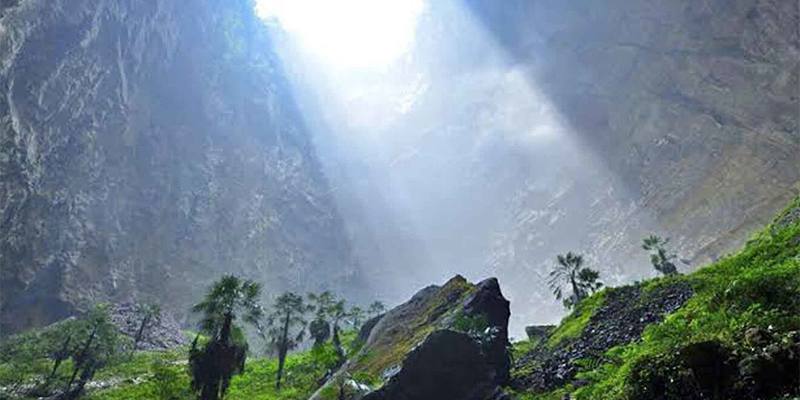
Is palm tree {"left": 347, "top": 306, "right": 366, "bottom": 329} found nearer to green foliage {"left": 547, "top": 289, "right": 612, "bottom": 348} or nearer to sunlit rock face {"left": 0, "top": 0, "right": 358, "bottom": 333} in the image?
green foliage {"left": 547, "top": 289, "right": 612, "bottom": 348}

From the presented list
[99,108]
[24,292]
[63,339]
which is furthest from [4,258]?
[63,339]

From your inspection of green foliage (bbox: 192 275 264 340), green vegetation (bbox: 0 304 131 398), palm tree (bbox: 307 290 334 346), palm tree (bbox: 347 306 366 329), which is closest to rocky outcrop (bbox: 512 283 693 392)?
green foliage (bbox: 192 275 264 340)

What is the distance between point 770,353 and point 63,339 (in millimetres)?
95407

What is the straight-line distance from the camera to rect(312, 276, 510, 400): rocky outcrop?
34188mm

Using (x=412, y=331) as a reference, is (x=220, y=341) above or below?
below

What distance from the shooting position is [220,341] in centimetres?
4744

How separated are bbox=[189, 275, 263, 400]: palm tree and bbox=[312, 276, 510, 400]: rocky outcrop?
897 centimetres

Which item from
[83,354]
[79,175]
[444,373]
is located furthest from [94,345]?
[79,175]

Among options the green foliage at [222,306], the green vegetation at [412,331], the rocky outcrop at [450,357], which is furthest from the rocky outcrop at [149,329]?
the rocky outcrop at [450,357]

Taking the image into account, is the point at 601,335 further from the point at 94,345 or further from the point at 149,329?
the point at 149,329

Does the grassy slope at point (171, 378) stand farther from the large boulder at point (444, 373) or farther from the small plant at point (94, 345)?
the large boulder at point (444, 373)

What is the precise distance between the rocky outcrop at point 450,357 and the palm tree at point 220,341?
8.97 metres

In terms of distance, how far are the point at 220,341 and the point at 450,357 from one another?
20910 millimetres

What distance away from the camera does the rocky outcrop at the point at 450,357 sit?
3419 centimetres
